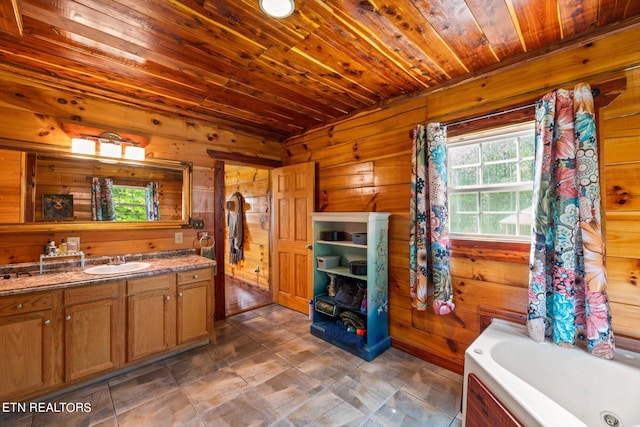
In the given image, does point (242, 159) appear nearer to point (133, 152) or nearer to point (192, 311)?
point (133, 152)

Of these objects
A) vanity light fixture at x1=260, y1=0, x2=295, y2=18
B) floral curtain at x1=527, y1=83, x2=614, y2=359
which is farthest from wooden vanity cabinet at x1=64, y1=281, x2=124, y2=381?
floral curtain at x1=527, y1=83, x2=614, y2=359

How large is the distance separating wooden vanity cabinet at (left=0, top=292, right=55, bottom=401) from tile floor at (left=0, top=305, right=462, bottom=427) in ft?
0.60

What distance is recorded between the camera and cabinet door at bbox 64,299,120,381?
6.31 feet

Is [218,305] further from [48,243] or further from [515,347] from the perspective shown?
[515,347]

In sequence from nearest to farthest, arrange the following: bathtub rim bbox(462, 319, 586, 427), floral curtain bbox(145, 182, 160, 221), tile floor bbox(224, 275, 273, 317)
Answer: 1. bathtub rim bbox(462, 319, 586, 427)
2. floral curtain bbox(145, 182, 160, 221)
3. tile floor bbox(224, 275, 273, 317)

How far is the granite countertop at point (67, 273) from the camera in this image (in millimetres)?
1815

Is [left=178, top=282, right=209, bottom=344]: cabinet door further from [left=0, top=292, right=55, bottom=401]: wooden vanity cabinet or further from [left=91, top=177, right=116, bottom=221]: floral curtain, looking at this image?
[left=91, top=177, right=116, bottom=221]: floral curtain

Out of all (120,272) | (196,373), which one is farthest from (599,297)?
(120,272)

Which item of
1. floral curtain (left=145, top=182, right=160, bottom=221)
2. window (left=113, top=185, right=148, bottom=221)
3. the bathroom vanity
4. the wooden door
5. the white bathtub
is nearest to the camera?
the white bathtub

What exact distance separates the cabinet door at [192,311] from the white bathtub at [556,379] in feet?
7.36

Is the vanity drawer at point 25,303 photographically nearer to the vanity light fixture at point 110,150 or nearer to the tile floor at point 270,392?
the tile floor at point 270,392

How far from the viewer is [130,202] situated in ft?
A: 8.69

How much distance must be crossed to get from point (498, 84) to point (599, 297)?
1.55 meters

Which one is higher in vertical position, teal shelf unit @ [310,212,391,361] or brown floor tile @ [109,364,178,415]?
teal shelf unit @ [310,212,391,361]
